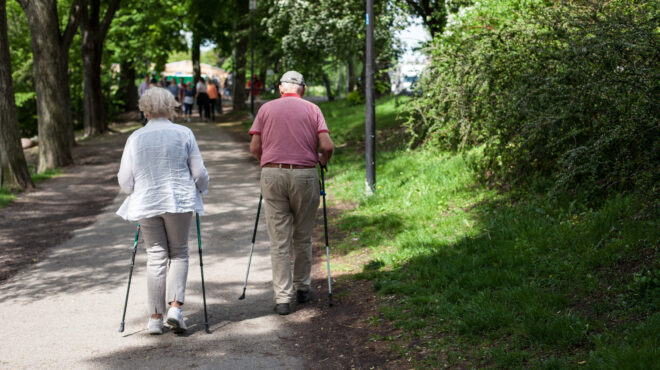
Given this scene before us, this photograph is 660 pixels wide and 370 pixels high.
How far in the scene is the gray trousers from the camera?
525cm

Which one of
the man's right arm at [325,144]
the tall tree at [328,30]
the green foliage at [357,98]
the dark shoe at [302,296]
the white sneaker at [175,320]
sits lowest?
the dark shoe at [302,296]

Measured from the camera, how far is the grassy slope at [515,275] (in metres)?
4.38

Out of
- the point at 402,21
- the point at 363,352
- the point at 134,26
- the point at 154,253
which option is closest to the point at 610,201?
the point at 363,352

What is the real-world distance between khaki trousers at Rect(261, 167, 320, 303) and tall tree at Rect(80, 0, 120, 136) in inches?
758

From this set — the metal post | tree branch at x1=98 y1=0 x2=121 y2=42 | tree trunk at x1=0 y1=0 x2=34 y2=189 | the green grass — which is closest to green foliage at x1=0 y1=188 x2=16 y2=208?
the green grass

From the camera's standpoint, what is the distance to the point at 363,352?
5.00 metres

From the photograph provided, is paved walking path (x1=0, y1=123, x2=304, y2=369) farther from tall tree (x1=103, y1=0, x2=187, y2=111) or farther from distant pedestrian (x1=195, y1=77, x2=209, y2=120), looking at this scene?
tall tree (x1=103, y1=0, x2=187, y2=111)

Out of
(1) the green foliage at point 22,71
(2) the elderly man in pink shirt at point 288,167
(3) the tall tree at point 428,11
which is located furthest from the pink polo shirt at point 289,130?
(1) the green foliage at point 22,71

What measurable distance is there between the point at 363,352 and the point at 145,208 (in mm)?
1931

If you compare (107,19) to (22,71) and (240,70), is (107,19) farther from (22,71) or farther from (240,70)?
(22,71)

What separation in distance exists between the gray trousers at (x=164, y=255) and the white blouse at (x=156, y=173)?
92mm

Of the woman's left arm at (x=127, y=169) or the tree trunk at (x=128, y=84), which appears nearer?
the woman's left arm at (x=127, y=169)

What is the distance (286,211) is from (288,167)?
40 centimetres

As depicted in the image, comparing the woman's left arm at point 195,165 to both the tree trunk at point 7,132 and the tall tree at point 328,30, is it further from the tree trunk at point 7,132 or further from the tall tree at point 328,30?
the tall tree at point 328,30
